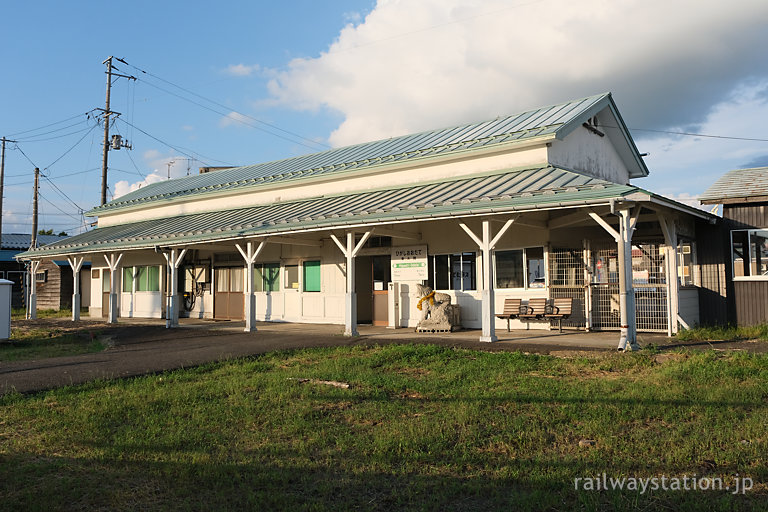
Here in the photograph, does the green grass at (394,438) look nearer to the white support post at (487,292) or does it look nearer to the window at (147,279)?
the white support post at (487,292)

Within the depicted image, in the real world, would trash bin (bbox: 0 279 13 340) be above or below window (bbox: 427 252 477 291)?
below

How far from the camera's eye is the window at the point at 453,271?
14539 mm

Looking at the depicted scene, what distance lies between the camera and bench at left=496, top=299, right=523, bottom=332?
13.1 metres

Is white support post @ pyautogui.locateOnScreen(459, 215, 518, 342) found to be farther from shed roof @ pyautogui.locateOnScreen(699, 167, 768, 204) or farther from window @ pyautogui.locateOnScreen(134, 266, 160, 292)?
window @ pyautogui.locateOnScreen(134, 266, 160, 292)

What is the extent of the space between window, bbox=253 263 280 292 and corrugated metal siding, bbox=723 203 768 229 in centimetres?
1271

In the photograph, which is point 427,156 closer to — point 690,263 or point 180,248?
point 690,263

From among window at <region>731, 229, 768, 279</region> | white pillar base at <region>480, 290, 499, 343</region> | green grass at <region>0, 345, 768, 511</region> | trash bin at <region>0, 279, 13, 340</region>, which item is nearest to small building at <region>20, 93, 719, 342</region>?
white pillar base at <region>480, 290, 499, 343</region>

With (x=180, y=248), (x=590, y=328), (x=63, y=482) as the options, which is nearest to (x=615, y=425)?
(x=63, y=482)

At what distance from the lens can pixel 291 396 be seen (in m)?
6.98

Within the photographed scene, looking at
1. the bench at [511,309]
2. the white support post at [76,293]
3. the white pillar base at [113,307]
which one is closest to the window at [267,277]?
the white pillar base at [113,307]

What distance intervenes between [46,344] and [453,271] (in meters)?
10.5

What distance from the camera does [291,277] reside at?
1828 cm

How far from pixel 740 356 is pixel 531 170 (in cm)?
656

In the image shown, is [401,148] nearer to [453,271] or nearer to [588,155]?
[453,271]
